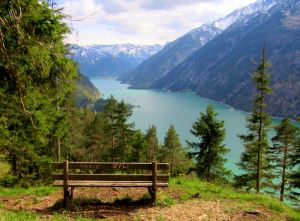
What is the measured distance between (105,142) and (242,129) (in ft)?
367

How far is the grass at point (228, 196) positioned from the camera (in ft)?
47.2

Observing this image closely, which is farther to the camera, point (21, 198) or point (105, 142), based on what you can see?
point (105, 142)

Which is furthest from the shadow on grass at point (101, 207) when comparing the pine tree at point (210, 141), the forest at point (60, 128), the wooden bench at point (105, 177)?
the pine tree at point (210, 141)

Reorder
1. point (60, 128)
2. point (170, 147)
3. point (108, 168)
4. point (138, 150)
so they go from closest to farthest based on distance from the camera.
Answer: point (108, 168) < point (60, 128) < point (138, 150) < point (170, 147)

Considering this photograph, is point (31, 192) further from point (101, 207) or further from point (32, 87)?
point (32, 87)

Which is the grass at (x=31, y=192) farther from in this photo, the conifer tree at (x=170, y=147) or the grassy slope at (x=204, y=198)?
the conifer tree at (x=170, y=147)

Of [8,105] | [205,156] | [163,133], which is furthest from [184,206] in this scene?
[163,133]

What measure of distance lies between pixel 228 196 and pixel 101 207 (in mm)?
5536

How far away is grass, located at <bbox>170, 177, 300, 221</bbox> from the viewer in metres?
14.4

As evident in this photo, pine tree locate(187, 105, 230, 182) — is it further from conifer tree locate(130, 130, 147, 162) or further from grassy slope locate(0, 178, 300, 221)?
grassy slope locate(0, 178, 300, 221)

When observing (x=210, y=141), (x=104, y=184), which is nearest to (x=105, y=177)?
(x=104, y=184)

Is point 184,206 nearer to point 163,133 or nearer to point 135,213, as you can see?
point 135,213

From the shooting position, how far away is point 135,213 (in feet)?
41.5

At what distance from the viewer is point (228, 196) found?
1573 cm
